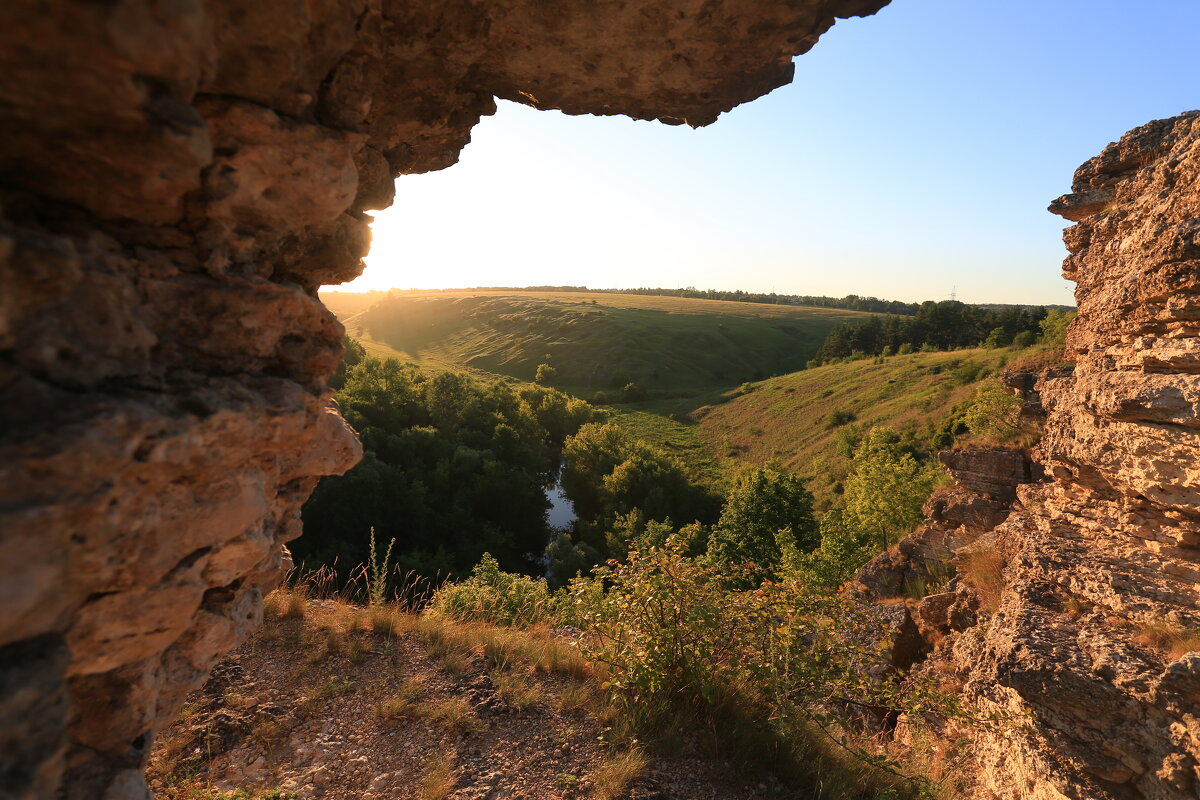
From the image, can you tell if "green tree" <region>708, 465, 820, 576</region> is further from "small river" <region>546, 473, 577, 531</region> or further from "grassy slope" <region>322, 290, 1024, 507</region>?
"small river" <region>546, 473, 577, 531</region>

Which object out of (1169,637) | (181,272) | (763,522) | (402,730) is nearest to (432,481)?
(763,522)

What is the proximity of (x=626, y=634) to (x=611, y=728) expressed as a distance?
105cm

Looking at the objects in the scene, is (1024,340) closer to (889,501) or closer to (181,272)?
(889,501)

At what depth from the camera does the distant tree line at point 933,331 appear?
67.9 metres

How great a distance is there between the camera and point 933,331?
76938 millimetres

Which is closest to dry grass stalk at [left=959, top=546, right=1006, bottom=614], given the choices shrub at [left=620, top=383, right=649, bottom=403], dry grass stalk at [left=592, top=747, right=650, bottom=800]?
dry grass stalk at [left=592, top=747, right=650, bottom=800]

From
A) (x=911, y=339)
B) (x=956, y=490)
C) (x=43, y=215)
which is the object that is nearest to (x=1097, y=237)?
(x=956, y=490)

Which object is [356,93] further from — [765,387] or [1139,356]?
[765,387]

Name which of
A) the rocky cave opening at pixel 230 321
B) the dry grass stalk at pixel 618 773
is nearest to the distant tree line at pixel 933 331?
the rocky cave opening at pixel 230 321

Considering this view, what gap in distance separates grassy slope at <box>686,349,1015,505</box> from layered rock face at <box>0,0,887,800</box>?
40.0 m

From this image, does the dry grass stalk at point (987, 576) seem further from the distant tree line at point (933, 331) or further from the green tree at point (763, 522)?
the distant tree line at point (933, 331)

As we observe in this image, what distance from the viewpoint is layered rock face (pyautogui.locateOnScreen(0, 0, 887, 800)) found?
94.3 inches

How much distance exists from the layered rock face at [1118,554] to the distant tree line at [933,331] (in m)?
61.3

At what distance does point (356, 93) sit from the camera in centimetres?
413
